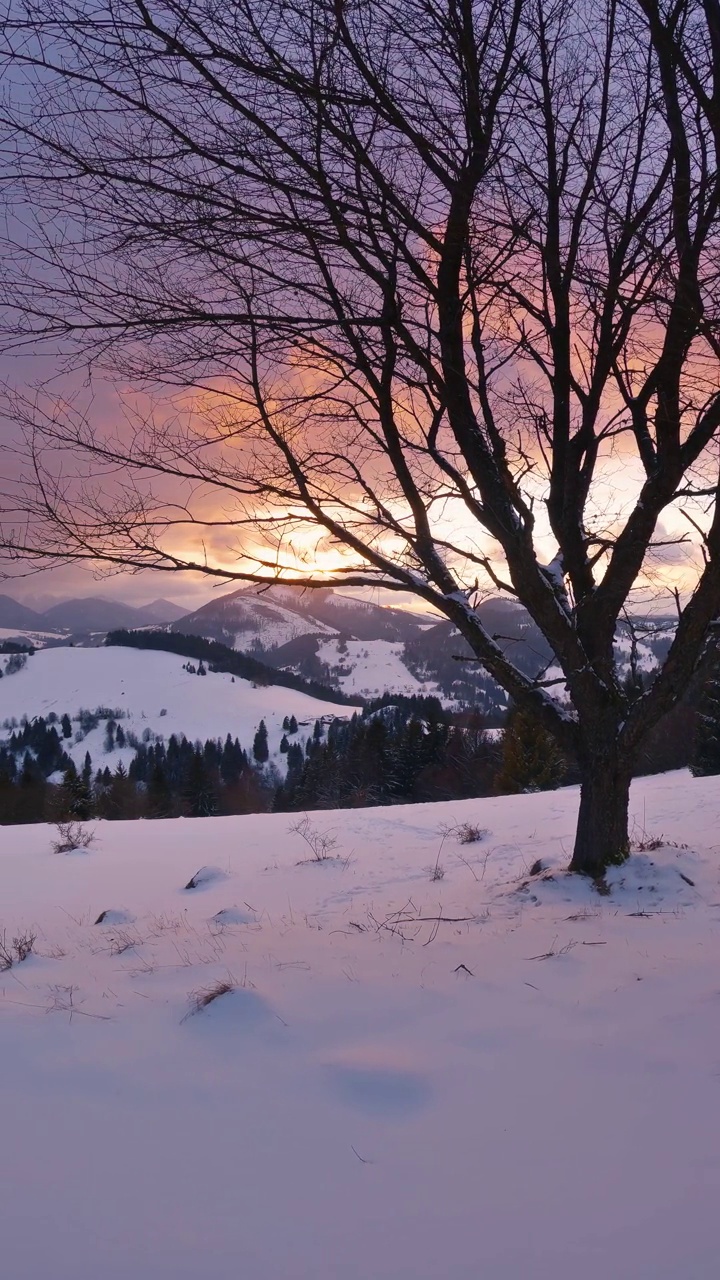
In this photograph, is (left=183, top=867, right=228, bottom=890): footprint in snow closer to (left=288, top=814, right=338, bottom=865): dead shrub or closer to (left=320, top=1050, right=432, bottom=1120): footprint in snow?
(left=288, top=814, right=338, bottom=865): dead shrub

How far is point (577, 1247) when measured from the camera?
172cm

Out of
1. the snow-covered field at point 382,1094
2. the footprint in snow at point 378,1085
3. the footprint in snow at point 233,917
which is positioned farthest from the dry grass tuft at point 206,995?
the footprint in snow at point 233,917

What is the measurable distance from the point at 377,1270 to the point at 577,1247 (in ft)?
1.62

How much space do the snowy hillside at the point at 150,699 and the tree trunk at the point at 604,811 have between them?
435 ft

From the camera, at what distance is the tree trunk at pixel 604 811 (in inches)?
214

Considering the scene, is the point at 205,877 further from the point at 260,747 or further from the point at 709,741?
the point at 260,747

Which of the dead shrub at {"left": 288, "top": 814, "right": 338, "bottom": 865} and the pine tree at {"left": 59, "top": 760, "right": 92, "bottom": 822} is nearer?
the dead shrub at {"left": 288, "top": 814, "right": 338, "bottom": 865}

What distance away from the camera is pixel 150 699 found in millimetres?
172750

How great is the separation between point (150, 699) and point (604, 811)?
176 meters

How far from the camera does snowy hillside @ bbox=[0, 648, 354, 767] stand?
152 metres

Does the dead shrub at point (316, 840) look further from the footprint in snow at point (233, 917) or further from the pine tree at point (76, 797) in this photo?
the pine tree at point (76, 797)

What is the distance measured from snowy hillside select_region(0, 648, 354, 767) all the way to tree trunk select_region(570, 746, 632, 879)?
133 meters

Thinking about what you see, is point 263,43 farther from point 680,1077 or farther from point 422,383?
point 680,1077

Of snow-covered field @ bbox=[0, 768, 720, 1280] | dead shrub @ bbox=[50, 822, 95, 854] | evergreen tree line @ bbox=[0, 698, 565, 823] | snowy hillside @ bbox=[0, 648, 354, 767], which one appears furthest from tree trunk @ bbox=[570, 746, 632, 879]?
snowy hillside @ bbox=[0, 648, 354, 767]
